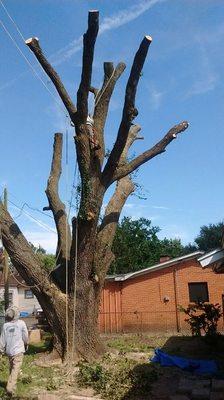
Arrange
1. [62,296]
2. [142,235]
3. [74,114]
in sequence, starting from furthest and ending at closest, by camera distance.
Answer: [142,235], [62,296], [74,114]

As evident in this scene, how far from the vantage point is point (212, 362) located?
11.6 meters

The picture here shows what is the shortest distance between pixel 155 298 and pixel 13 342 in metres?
17.7

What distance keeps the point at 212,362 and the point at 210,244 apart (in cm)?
4428

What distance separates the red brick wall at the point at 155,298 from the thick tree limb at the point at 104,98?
14195mm

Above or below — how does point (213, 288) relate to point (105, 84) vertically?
below

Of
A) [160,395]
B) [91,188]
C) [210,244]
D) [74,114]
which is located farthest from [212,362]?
[210,244]

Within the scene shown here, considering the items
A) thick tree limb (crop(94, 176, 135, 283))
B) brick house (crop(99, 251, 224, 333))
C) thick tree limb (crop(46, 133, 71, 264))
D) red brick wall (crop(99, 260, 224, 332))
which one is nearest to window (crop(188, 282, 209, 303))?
brick house (crop(99, 251, 224, 333))

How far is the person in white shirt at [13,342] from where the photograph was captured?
866 cm

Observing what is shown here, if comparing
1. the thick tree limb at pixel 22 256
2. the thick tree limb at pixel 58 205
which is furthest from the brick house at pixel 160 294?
the thick tree limb at pixel 22 256

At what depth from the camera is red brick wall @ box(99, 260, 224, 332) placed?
986 inches

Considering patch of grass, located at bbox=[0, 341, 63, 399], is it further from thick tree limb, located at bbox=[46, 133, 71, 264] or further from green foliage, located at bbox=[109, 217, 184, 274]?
green foliage, located at bbox=[109, 217, 184, 274]

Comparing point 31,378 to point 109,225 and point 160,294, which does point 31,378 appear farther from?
point 160,294

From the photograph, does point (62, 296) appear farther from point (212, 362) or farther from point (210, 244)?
point (210, 244)

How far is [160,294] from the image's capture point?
25609 millimetres
